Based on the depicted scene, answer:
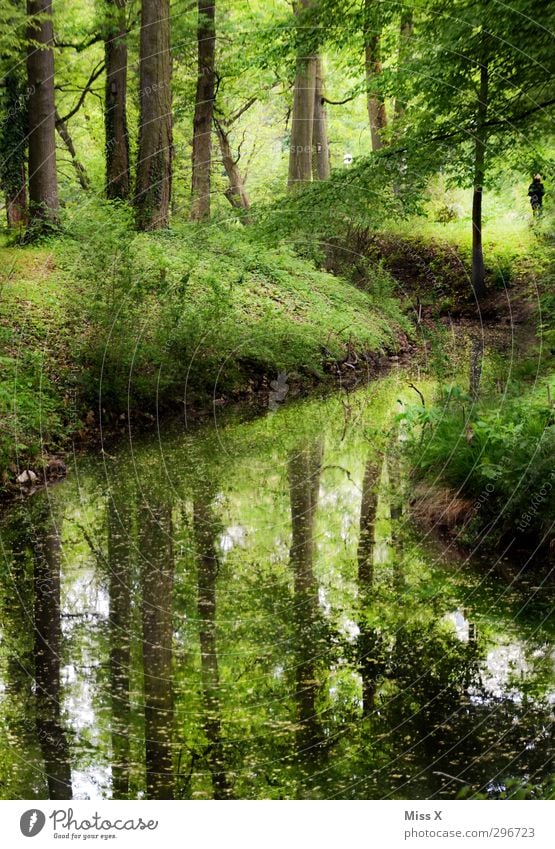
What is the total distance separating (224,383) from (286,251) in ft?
9.54

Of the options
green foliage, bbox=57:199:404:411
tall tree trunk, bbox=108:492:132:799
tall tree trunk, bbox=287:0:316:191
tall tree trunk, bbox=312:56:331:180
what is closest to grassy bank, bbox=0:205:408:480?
green foliage, bbox=57:199:404:411

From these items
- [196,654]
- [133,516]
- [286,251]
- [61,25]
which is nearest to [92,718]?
[196,654]

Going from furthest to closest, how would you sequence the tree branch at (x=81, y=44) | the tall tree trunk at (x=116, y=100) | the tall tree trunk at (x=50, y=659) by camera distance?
the tree branch at (x=81, y=44)
the tall tree trunk at (x=116, y=100)
the tall tree trunk at (x=50, y=659)

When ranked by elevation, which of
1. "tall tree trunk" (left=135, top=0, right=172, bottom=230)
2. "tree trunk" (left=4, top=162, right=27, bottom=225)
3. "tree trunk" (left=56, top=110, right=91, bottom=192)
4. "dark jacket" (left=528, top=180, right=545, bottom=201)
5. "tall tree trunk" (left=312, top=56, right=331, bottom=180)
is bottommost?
"dark jacket" (left=528, top=180, right=545, bottom=201)

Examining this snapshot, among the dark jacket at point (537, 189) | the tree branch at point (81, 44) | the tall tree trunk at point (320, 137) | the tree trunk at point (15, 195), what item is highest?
the tree branch at point (81, 44)

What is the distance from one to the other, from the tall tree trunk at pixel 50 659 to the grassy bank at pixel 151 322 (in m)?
1.77

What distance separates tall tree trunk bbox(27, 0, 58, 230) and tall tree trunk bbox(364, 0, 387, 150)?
523cm

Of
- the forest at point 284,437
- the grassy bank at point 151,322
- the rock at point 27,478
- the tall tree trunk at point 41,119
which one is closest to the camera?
the forest at point 284,437

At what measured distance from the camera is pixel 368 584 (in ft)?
18.9

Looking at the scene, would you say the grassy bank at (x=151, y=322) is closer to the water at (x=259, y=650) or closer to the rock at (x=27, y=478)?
the rock at (x=27, y=478)

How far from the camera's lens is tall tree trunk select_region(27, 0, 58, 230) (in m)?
13.6

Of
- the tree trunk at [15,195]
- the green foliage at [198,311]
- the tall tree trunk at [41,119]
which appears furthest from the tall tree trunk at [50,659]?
Result: the tree trunk at [15,195]

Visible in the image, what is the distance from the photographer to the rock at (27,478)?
26.1 feet

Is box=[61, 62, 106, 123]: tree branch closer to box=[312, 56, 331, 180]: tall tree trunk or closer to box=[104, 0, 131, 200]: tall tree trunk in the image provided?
box=[104, 0, 131, 200]: tall tree trunk
